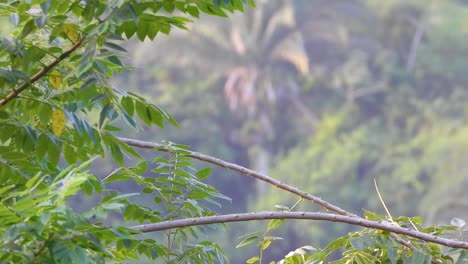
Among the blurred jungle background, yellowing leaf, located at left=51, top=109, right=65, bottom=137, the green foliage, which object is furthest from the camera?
the blurred jungle background

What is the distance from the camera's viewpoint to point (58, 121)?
1.22 m

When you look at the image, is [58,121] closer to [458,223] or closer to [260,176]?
[260,176]

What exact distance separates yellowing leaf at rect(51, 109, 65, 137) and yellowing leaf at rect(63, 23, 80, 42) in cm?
15

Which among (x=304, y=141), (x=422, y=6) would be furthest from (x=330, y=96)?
(x=422, y=6)

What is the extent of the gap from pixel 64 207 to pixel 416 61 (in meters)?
22.5

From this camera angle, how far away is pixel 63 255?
37.7 inches

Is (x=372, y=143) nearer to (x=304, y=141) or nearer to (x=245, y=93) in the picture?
(x=304, y=141)

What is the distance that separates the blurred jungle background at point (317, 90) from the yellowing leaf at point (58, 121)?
1865cm

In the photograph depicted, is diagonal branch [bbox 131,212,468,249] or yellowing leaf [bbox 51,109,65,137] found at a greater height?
yellowing leaf [bbox 51,109,65,137]

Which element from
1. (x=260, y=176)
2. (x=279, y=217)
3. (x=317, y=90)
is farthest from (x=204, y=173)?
(x=317, y=90)

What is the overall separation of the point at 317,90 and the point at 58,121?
21936 millimetres

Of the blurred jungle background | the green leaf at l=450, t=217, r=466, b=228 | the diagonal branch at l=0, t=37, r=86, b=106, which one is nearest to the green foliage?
the diagonal branch at l=0, t=37, r=86, b=106

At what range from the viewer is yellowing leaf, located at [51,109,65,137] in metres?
1.22

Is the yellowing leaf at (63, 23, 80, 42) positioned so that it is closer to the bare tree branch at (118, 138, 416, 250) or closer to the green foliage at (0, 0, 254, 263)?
the green foliage at (0, 0, 254, 263)
